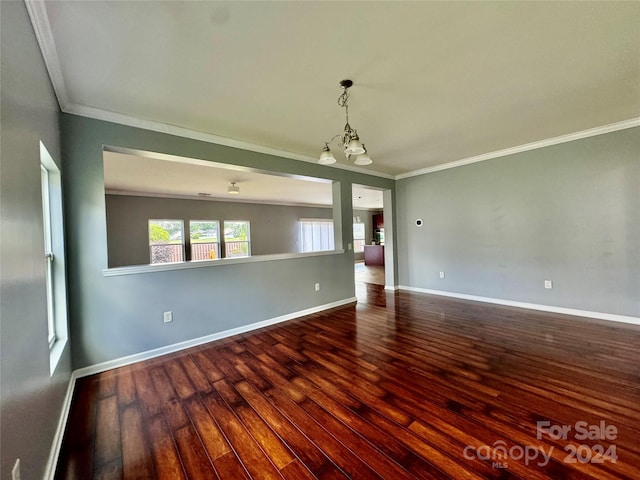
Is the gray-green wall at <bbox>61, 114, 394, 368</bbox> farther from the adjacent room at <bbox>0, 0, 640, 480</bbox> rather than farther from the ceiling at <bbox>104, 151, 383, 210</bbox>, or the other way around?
the ceiling at <bbox>104, 151, 383, 210</bbox>

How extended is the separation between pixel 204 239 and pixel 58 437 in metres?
6.59

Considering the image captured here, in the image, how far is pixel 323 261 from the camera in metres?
4.45

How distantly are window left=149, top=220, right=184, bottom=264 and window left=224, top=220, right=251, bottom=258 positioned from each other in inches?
50.1

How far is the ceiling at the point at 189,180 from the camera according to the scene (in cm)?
403

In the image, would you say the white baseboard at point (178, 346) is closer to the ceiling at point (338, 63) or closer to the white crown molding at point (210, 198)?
the ceiling at point (338, 63)

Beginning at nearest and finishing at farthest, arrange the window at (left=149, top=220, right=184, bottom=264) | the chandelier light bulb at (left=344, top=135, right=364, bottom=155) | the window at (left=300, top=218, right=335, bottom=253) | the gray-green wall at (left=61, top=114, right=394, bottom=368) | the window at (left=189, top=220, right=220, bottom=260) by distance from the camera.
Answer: the chandelier light bulb at (left=344, top=135, right=364, bottom=155) → the gray-green wall at (left=61, top=114, right=394, bottom=368) → the window at (left=149, top=220, right=184, bottom=264) → the window at (left=189, top=220, right=220, bottom=260) → the window at (left=300, top=218, right=335, bottom=253)

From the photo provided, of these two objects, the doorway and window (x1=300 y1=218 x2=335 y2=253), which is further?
window (x1=300 y1=218 x2=335 y2=253)

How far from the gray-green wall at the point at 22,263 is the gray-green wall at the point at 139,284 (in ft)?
2.93

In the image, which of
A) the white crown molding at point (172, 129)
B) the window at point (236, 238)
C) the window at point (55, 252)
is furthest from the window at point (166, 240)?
the window at point (55, 252)

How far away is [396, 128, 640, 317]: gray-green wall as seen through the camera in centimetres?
336

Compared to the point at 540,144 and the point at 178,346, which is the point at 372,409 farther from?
the point at 540,144

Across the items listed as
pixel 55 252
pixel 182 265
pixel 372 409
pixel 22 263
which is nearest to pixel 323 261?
pixel 182 265

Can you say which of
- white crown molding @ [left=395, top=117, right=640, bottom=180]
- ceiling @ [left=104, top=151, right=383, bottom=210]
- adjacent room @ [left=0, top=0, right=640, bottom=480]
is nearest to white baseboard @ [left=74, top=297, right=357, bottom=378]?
adjacent room @ [left=0, top=0, right=640, bottom=480]

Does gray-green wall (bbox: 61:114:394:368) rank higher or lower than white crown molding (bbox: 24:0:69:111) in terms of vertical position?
lower
